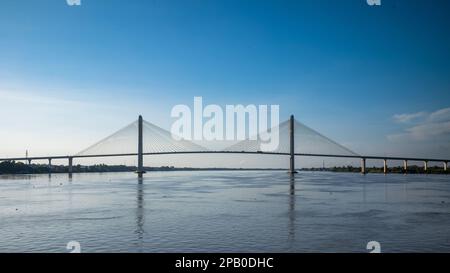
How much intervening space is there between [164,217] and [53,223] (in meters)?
4.93

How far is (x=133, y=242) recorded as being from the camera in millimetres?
13016

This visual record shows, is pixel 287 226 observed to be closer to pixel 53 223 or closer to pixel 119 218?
pixel 119 218
